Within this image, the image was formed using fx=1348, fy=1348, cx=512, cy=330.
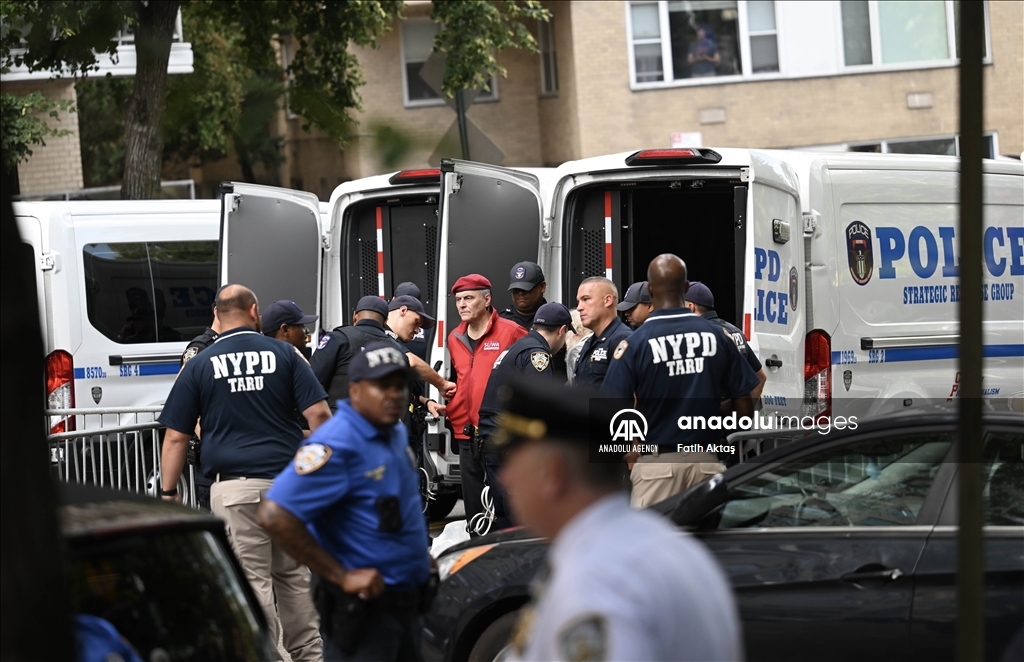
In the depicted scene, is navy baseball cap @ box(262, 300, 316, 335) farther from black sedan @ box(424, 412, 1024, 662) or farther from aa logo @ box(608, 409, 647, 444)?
black sedan @ box(424, 412, 1024, 662)

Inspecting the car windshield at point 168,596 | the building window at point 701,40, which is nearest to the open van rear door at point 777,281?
the car windshield at point 168,596

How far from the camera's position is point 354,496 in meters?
4.45

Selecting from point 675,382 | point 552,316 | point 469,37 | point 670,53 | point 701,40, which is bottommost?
point 675,382

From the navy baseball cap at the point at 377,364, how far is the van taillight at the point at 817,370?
545 cm

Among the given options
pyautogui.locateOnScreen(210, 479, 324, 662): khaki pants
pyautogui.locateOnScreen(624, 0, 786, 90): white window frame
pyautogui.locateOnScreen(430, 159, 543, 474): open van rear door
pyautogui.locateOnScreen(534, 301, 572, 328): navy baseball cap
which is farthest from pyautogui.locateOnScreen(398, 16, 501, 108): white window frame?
pyautogui.locateOnScreen(210, 479, 324, 662): khaki pants

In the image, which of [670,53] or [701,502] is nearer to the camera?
[701,502]

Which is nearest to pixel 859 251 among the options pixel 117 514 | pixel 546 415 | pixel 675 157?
pixel 675 157

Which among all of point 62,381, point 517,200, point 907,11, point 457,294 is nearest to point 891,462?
point 457,294

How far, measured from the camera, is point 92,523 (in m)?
3.41

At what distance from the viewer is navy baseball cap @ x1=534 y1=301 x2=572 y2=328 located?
26.5 ft

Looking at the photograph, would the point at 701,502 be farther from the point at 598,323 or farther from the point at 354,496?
the point at 598,323

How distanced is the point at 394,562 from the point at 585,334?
187 inches

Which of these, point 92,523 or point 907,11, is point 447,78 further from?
point 907,11

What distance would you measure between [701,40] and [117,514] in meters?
21.7
